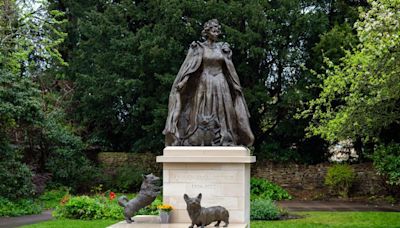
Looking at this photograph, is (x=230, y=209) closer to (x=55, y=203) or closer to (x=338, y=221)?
(x=338, y=221)

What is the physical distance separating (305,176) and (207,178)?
1432 cm

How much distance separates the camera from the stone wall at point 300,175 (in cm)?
2261

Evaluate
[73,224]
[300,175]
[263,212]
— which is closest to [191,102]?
[73,224]

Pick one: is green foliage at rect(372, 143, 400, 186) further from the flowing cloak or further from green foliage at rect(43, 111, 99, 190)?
green foliage at rect(43, 111, 99, 190)

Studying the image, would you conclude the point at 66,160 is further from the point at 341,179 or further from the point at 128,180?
the point at 341,179

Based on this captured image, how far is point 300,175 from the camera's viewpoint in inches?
936

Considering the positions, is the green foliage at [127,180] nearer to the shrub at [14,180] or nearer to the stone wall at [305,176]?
the stone wall at [305,176]

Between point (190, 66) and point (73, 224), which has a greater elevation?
point (190, 66)

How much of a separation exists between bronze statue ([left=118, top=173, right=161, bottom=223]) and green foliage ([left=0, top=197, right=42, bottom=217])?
7.65 meters

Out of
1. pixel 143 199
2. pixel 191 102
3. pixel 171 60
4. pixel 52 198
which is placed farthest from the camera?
pixel 171 60

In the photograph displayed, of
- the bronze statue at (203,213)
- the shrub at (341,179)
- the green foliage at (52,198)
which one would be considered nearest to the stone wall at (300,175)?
the shrub at (341,179)

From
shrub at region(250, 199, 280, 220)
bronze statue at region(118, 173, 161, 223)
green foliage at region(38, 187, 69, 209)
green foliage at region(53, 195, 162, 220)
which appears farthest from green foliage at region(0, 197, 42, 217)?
bronze statue at region(118, 173, 161, 223)

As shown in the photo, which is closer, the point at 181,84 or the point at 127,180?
the point at 181,84

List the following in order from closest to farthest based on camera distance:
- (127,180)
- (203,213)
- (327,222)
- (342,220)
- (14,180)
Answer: (203,213) < (327,222) < (342,220) < (14,180) < (127,180)
